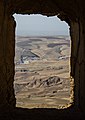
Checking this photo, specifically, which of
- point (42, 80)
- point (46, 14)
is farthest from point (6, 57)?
point (42, 80)

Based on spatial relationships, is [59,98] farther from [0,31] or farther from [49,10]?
[0,31]

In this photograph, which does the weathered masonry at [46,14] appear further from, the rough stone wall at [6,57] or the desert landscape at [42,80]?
the desert landscape at [42,80]

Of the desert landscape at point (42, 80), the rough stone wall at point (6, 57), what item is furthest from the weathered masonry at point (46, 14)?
the desert landscape at point (42, 80)

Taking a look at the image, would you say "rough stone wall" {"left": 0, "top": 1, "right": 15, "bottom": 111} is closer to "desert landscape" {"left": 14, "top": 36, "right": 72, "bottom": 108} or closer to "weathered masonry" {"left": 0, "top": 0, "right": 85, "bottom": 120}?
"weathered masonry" {"left": 0, "top": 0, "right": 85, "bottom": 120}

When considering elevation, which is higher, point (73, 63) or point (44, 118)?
point (73, 63)

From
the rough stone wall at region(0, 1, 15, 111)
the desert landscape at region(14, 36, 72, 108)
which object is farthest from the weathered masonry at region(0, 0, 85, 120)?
the desert landscape at region(14, 36, 72, 108)

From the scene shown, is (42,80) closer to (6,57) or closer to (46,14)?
(46,14)

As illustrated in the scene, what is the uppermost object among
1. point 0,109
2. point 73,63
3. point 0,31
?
point 0,31

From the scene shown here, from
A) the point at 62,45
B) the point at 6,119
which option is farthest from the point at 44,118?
the point at 62,45
